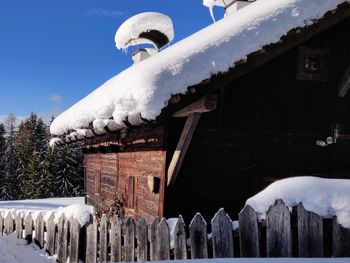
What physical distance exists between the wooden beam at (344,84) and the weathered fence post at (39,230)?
6919 mm

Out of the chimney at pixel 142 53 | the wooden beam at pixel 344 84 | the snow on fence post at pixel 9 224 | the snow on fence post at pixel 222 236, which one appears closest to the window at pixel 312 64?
the wooden beam at pixel 344 84

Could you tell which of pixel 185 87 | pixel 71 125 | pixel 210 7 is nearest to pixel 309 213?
pixel 185 87

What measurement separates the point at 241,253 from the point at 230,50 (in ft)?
9.71

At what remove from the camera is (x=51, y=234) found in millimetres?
9414

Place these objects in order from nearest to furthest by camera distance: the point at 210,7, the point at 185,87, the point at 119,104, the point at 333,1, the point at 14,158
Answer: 1. the point at 185,87
2. the point at 119,104
3. the point at 333,1
4. the point at 210,7
5. the point at 14,158

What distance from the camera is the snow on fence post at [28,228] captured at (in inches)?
412

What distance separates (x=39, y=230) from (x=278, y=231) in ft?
21.9

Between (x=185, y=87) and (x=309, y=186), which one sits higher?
(x=185, y=87)

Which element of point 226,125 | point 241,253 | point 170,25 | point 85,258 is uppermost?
point 170,25

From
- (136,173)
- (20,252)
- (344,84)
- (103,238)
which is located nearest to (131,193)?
(136,173)

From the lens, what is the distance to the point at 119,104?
6605mm

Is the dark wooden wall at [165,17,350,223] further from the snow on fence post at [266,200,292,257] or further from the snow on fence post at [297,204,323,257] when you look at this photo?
the snow on fence post at [297,204,323,257]

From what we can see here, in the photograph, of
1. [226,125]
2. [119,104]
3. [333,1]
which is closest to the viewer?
[119,104]

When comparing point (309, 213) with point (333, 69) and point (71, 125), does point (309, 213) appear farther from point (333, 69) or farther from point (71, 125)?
point (71, 125)
